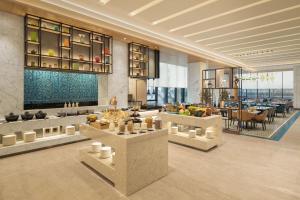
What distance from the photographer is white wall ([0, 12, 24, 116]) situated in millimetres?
4594

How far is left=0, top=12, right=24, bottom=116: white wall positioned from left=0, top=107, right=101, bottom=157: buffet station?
0.41m

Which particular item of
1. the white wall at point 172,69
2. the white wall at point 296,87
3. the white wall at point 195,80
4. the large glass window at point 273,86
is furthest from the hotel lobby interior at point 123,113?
the large glass window at point 273,86

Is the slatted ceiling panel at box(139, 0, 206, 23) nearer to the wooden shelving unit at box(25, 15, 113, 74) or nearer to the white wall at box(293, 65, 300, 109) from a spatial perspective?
the wooden shelving unit at box(25, 15, 113, 74)

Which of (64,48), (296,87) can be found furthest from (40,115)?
(296,87)

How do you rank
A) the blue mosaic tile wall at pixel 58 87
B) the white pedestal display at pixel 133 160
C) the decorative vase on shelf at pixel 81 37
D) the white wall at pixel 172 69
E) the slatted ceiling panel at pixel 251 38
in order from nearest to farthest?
the white pedestal display at pixel 133 160
the blue mosaic tile wall at pixel 58 87
the decorative vase on shelf at pixel 81 37
the slatted ceiling panel at pixel 251 38
the white wall at pixel 172 69

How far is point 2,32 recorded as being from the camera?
4.56 m

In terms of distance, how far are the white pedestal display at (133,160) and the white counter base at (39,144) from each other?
86.8 inches

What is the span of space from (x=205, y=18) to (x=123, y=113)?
12.9 feet

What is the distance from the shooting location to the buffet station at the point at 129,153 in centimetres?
270

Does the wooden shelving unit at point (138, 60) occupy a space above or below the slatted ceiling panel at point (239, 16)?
below

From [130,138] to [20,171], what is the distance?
2.45 metres

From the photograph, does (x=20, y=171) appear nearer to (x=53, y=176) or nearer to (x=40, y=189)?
(x=53, y=176)

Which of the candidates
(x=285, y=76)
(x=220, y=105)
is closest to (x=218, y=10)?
(x=220, y=105)

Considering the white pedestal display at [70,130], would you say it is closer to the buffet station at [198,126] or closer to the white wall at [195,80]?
the buffet station at [198,126]
